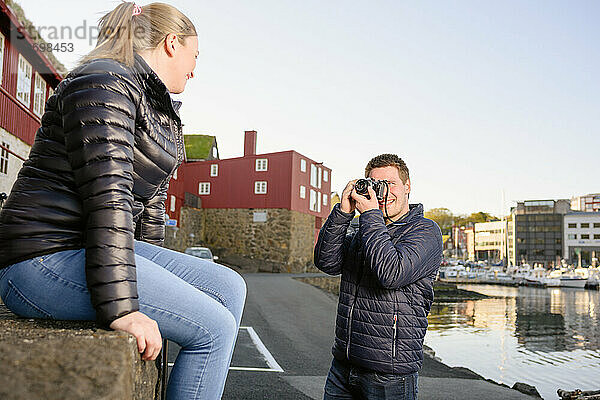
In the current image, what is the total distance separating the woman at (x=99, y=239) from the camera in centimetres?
151

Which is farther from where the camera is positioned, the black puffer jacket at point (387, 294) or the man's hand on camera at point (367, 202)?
the man's hand on camera at point (367, 202)

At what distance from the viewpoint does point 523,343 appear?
20719 millimetres

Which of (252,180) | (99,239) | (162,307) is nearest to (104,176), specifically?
(99,239)

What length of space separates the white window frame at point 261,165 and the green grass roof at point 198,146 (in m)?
6.35

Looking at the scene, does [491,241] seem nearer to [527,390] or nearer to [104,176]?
[527,390]

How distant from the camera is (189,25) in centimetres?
199

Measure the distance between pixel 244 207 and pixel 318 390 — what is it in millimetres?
35540

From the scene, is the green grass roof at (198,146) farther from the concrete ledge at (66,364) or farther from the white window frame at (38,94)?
the concrete ledge at (66,364)

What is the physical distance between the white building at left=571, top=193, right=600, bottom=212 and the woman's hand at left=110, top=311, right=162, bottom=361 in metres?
170

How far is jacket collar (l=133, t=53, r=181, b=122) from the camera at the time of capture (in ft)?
5.97

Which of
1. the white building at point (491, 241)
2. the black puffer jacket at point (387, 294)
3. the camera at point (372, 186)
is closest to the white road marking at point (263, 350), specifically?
the black puffer jacket at point (387, 294)

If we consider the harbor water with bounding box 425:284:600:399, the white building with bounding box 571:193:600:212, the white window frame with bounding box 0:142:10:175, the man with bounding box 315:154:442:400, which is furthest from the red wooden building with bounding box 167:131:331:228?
the white building with bounding box 571:193:600:212

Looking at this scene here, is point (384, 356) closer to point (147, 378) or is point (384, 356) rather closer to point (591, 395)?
point (147, 378)

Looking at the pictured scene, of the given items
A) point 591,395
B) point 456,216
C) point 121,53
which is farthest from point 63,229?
point 456,216
